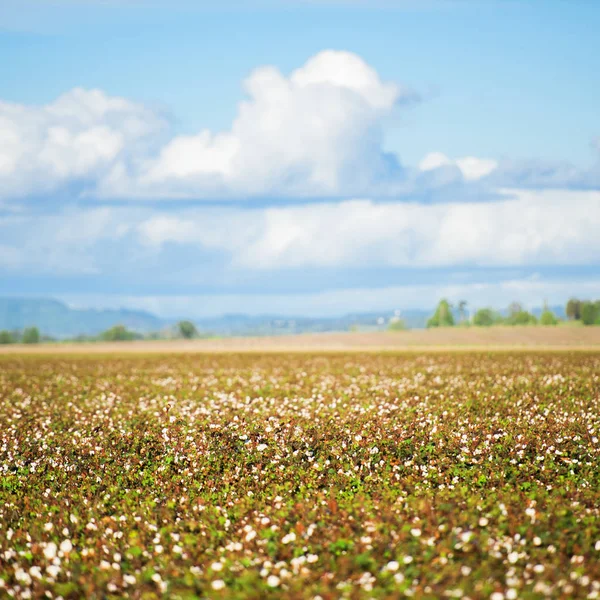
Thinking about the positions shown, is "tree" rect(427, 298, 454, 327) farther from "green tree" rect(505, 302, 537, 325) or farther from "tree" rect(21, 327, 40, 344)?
"tree" rect(21, 327, 40, 344)

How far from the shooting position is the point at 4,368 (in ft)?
138

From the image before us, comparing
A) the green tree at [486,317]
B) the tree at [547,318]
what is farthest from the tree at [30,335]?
the tree at [547,318]

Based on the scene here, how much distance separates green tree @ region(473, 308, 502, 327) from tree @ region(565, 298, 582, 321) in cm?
1750

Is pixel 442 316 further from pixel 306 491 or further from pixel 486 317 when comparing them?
pixel 306 491

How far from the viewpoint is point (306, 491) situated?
1395 cm

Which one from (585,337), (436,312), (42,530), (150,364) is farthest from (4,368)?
(436,312)

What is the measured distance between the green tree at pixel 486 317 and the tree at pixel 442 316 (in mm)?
8751

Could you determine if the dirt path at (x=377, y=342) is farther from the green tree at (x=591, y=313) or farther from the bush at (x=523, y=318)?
the bush at (x=523, y=318)

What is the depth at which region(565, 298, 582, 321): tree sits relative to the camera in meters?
132

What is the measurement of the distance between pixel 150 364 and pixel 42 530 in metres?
31.0

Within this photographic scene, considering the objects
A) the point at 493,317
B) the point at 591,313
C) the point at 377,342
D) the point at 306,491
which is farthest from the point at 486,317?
the point at 306,491

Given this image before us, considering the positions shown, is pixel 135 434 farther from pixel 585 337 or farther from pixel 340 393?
pixel 585 337

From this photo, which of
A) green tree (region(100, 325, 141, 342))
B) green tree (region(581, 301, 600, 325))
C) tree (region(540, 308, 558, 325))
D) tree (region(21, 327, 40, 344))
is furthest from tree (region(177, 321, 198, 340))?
green tree (region(581, 301, 600, 325))

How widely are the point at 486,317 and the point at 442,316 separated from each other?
1504 cm
